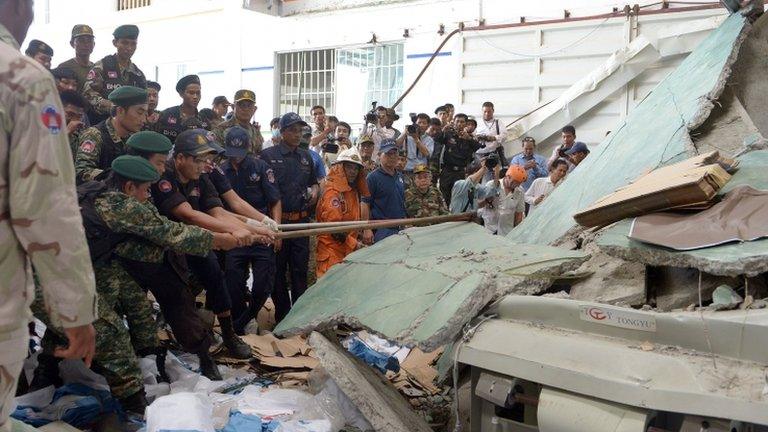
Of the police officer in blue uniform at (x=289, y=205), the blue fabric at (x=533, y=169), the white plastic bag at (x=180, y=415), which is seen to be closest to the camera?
the white plastic bag at (x=180, y=415)

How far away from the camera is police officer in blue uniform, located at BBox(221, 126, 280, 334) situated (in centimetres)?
608

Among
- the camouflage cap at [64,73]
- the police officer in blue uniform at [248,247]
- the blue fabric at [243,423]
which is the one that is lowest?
the blue fabric at [243,423]

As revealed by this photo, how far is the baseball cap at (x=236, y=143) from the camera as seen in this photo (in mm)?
6238

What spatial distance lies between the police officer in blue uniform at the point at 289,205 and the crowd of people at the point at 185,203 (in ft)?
0.04

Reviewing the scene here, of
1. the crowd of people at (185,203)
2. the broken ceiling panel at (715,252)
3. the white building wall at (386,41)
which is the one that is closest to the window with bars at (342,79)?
the white building wall at (386,41)

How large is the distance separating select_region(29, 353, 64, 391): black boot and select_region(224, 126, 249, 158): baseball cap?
88.5 inches

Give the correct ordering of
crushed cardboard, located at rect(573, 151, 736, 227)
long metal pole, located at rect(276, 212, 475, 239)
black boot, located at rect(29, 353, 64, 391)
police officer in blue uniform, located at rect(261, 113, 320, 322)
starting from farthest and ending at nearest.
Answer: police officer in blue uniform, located at rect(261, 113, 320, 322), long metal pole, located at rect(276, 212, 475, 239), black boot, located at rect(29, 353, 64, 391), crushed cardboard, located at rect(573, 151, 736, 227)

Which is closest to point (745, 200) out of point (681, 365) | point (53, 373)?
point (681, 365)

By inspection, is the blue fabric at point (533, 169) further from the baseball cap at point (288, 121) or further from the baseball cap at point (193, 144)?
the baseball cap at point (193, 144)

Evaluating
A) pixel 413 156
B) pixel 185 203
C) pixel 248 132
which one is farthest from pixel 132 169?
pixel 413 156

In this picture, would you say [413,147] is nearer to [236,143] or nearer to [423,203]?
[423,203]

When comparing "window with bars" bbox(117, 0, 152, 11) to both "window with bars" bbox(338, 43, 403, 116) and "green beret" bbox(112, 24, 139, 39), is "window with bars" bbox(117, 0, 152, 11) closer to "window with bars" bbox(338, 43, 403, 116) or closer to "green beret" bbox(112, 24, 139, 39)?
"window with bars" bbox(338, 43, 403, 116)

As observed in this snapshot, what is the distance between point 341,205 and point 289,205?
48cm

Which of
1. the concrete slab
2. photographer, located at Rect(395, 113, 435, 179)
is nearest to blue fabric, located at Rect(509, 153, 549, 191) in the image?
photographer, located at Rect(395, 113, 435, 179)
